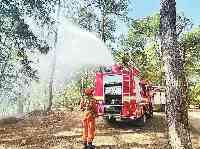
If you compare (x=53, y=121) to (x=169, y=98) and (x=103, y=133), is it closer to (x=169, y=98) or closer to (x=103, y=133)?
(x=103, y=133)

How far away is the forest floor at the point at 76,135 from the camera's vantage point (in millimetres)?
13625

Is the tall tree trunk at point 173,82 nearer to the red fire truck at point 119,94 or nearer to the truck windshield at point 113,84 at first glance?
the red fire truck at point 119,94

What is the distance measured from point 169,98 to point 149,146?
14.7 ft

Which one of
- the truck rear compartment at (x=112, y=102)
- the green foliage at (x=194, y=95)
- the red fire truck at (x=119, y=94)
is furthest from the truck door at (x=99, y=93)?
the green foliage at (x=194, y=95)

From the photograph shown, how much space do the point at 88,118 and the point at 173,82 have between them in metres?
3.34

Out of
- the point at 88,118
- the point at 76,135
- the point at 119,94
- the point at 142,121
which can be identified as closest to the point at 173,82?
the point at 88,118

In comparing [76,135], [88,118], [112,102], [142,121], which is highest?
[112,102]

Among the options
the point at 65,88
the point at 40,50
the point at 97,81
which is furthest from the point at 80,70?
the point at 97,81

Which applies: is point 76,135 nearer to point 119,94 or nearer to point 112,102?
point 112,102

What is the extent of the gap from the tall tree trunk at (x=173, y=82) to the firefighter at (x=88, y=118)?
2.84 metres

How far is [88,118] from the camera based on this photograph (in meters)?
11.9

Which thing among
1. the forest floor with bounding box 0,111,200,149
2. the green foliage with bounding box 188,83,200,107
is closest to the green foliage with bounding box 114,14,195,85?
the green foliage with bounding box 188,83,200,107

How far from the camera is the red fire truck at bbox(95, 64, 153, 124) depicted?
57.3 ft

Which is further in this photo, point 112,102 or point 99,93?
point 99,93
